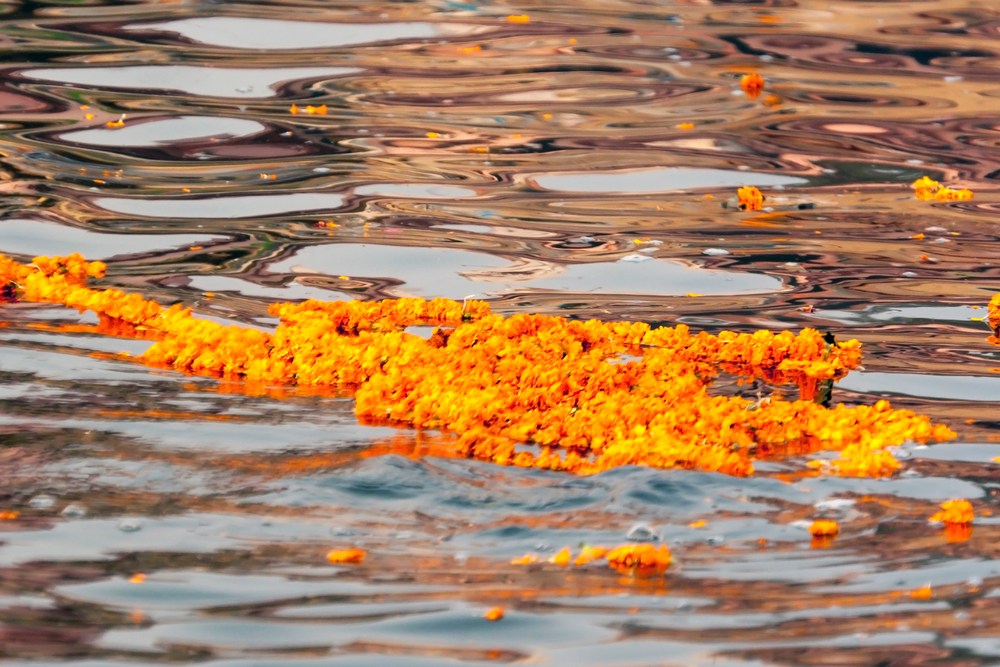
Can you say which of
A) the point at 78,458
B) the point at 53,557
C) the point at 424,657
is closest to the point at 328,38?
the point at 78,458

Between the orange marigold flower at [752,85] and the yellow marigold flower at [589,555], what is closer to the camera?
the yellow marigold flower at [589,555]

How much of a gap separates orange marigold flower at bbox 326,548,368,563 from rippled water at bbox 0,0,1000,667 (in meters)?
0.03

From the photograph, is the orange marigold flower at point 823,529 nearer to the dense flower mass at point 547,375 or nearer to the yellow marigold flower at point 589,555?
the dense flower mass at point 547,375

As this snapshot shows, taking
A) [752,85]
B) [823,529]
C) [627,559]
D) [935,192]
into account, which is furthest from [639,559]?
[752,85]

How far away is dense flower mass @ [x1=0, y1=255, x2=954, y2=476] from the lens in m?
5.40

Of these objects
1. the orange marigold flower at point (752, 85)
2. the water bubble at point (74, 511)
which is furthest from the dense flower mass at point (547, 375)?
the orange marigold flower at point (752, 85)

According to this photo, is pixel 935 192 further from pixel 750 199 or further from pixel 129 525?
pixel 129 525

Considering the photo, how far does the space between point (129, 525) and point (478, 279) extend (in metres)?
3.71

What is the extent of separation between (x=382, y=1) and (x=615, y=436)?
6.55 metres

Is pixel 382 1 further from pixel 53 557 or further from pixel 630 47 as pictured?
pixel 53 557

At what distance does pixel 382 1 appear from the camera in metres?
11.0

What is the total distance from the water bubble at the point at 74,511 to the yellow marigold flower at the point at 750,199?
5.54 metres

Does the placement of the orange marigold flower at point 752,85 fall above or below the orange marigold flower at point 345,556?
above

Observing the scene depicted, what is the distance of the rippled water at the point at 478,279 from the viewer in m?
4.05
